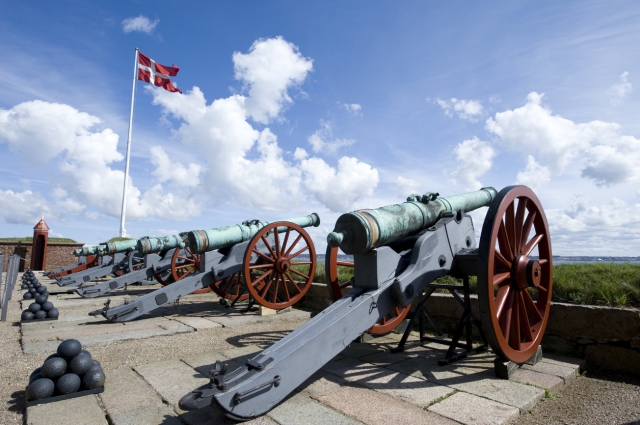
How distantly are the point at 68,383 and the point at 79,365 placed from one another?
0.47 ft

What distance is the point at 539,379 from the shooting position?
141 inches

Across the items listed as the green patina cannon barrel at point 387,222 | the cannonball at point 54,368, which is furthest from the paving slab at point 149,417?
the green patina cannon barrel at point 387,222

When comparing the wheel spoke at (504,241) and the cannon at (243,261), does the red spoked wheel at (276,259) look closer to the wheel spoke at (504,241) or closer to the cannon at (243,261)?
the cannon at (243,261)

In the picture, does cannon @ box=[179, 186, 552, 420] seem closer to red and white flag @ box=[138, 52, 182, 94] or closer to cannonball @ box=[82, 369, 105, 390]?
cannonball @ box=[82, 369, 105, 390]

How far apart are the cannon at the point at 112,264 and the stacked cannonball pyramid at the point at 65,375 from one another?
394 inches

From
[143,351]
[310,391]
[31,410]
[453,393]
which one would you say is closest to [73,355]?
[31,410]

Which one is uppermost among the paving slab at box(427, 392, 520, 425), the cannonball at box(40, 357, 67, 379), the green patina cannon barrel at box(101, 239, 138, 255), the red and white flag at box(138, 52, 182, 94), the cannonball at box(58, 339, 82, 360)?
the red and white flag at box(138, 52, 182, 94)

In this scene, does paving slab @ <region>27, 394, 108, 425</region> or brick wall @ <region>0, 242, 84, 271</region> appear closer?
paving slab @ <region>27, 394, 108, 425</region>

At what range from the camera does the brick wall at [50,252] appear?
21.9 meters

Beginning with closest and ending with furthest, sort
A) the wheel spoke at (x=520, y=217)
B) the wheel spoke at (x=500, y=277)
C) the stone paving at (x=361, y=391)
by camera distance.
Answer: the stone paving at (x=361, y=391)
the wheel spoke at (x=500, y=277)
the wheel spoke at (x=520, y=217)

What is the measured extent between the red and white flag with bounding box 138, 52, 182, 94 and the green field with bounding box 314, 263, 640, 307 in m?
21.0

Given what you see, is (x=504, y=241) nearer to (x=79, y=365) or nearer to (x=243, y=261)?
Result: (x=79, y=365)

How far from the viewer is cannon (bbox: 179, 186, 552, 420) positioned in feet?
9.29

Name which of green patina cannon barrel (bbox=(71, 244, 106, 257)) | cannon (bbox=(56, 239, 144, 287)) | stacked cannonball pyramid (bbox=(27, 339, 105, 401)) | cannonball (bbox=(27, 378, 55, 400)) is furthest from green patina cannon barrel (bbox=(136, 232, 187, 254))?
cannonball (bbox=(27, 378, 55, 400))
